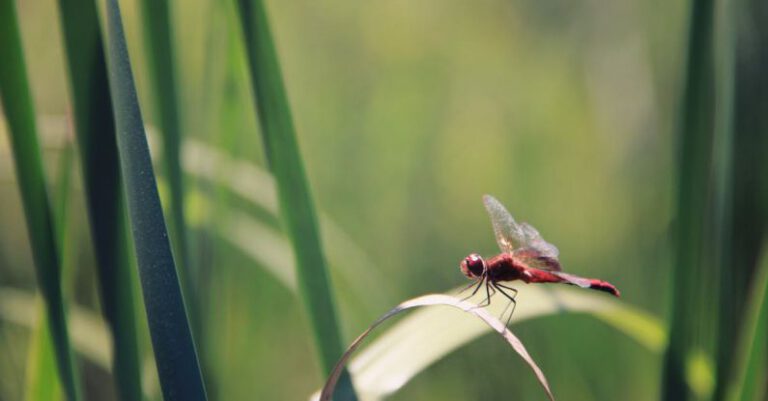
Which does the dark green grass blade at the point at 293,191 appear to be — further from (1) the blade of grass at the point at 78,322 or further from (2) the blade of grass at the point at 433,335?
(1) the blade of grass at the point at 78,322

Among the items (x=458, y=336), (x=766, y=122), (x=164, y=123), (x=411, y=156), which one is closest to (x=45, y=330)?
(x=164, y=123)

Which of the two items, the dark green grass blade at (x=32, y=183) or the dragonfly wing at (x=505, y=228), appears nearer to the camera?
the dark green grass blade at (x=32, y=183)

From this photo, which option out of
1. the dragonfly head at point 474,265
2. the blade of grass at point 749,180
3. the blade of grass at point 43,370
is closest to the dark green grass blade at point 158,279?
the blade of grass at point 43,370

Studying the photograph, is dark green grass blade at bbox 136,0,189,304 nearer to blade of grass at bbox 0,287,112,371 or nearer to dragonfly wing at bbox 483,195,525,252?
dragonfly wing at bbox 483,195,525,252

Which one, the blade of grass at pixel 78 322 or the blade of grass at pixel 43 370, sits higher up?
the blade of grass at pixel 43 370

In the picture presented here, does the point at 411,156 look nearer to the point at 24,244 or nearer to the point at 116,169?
the point at 24,244

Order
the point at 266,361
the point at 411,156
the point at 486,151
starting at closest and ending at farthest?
the point at 266,361
the point at 411,156
the point at 486,151

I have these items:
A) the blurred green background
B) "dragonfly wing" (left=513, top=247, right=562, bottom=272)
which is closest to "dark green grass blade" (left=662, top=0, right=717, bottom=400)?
"dragonfly wing" (left=513, top=247, right=562, bottom=272)
